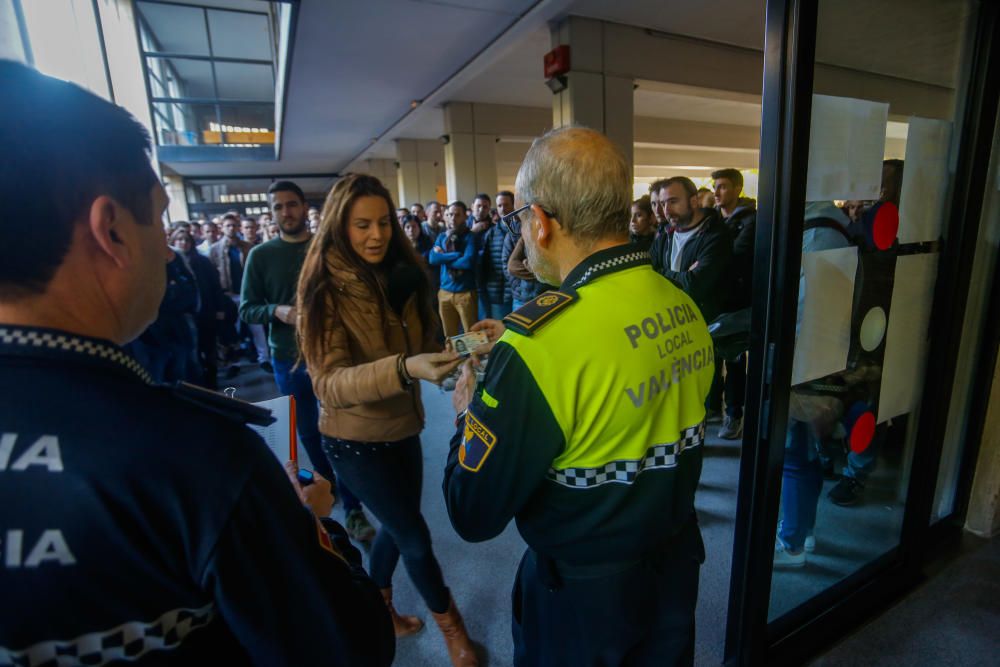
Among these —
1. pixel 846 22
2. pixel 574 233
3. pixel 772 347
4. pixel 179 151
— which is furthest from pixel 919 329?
pixel 179 151

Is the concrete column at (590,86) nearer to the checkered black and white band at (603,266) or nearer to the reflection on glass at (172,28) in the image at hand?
the checkered black and white band at (603,266)

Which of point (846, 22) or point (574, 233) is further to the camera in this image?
point (846, 22)

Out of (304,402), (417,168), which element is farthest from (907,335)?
(417,168)

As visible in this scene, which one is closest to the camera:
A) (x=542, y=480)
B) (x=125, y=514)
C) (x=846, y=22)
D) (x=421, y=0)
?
(x=125, y=514)

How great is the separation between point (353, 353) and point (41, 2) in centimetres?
261

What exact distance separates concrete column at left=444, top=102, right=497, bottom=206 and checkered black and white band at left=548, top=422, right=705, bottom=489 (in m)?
7.09

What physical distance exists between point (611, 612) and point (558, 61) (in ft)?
14.7

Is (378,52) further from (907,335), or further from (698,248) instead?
(907,335)

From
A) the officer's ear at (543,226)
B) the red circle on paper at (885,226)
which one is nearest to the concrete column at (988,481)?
the red circle on paper at (885,226)

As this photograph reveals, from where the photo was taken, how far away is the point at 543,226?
0.95m

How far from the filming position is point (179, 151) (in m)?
11.1

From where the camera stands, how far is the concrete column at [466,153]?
287 inches

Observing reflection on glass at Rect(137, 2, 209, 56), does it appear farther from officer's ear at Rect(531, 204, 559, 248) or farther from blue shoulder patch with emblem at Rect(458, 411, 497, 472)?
blue shoulder patch with emblem at Rect(458, 411, 497, 472)

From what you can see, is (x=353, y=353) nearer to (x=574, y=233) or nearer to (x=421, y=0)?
(x=574, y=233)
